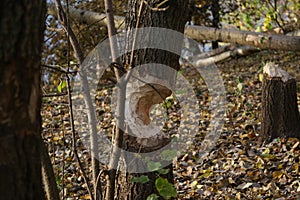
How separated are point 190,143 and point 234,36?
2.54 m

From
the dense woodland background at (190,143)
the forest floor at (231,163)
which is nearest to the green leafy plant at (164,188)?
the dense woodland background at (190,143)

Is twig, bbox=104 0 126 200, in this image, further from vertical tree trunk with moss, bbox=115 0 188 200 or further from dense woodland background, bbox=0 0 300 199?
vertical tree trunk with moss, bbox=115 0 188 200

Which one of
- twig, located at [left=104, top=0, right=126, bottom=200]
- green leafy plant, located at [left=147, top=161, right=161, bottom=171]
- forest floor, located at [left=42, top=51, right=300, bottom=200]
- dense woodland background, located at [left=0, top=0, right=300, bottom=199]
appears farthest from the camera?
forest floor, located at [left=42, top=51, right=300, bottom=200]

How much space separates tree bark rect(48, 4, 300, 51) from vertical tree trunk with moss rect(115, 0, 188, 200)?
11.3 ft

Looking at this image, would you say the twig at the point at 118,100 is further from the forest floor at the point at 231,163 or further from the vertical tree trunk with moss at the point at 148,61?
the forest floor at the point at 231,163

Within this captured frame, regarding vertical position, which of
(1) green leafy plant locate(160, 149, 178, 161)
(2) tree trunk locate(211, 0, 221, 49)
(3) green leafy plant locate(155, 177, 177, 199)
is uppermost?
(2) tree trunk locate(211, 0, 221, 49)

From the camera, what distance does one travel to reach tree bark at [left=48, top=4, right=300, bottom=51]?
629cm

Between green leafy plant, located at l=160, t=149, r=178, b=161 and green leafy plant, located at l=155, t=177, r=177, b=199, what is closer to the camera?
green leafy plant, located at l=155, t=177, r=177, b=199

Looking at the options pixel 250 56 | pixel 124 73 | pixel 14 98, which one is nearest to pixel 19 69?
pixel 14 98

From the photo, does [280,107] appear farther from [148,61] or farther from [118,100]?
[118,100]

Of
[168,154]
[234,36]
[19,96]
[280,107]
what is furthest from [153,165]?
[234,36]

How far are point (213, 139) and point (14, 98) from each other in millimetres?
3679

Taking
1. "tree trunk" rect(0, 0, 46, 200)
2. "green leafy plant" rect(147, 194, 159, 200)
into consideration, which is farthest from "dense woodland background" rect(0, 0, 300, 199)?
"green leafy plant" rect(147, 194, 159, 200)

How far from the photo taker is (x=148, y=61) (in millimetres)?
2656
